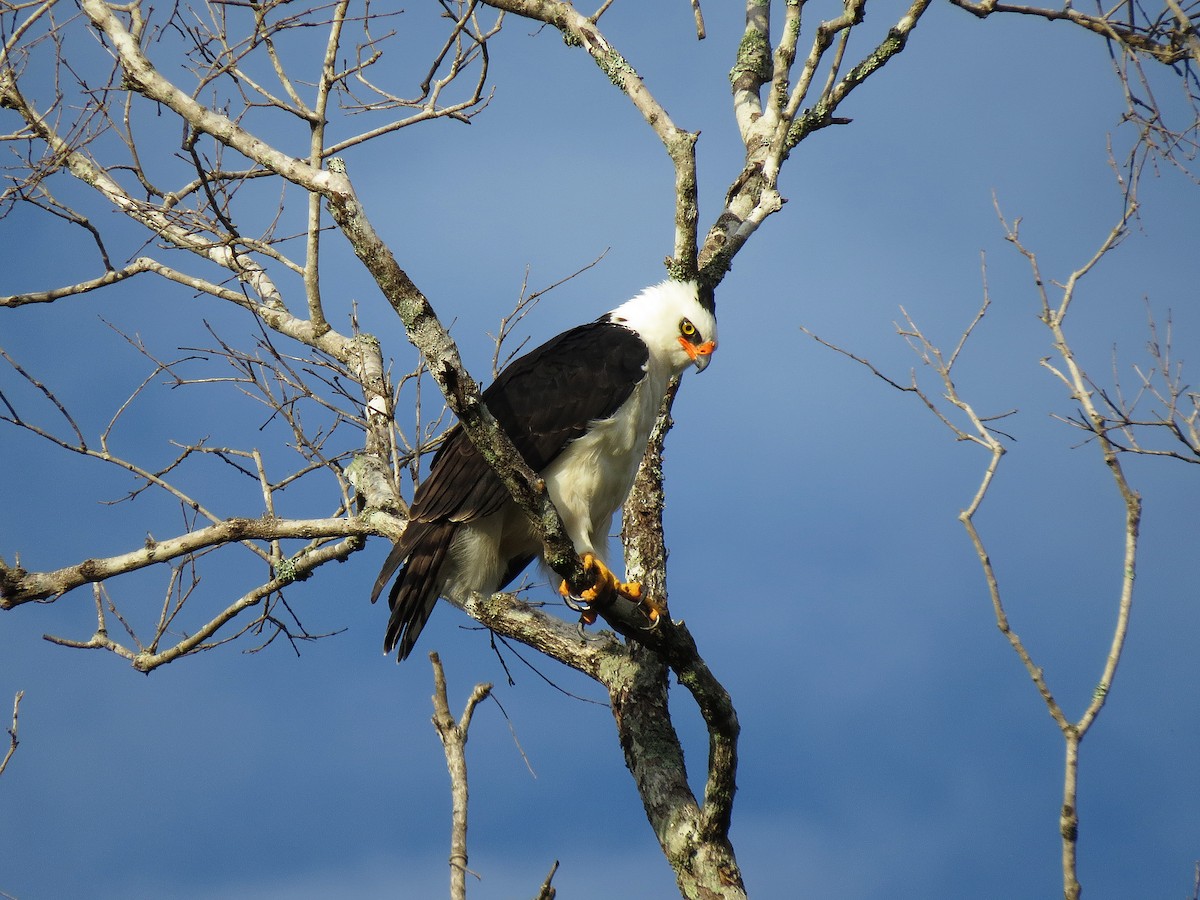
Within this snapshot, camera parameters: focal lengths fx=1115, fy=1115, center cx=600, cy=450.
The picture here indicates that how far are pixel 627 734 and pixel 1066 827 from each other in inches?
78.7

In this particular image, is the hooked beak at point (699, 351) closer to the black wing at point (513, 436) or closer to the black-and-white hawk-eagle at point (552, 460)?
A: the black-and-white hawk-eagle at point (552, 460)

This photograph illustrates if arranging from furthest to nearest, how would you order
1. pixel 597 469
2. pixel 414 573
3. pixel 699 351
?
pixel 699 351 < pixel 597 469 < pixel 414 573

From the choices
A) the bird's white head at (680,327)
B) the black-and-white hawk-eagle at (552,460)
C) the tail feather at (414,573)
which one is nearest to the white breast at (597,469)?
the black-and-white hawk-eagle at (552,460)

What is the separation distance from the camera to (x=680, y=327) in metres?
5.51

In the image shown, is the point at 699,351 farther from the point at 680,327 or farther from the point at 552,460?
the point at 552,460

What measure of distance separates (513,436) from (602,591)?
1.02m

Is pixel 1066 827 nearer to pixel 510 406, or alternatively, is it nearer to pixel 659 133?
pixel 510 406

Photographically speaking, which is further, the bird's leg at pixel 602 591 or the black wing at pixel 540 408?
the black wing at pixel 540 408

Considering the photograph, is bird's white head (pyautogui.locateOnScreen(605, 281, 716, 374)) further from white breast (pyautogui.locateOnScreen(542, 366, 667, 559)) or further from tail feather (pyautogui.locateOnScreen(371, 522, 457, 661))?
tail feather (pyautogui.locateOnScreen(371, 522, 457, 661))

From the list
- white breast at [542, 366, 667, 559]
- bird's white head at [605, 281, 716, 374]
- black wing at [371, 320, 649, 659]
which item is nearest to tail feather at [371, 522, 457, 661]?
black wing at [371, 320, 649, 659]

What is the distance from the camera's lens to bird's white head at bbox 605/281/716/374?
5.50 meters

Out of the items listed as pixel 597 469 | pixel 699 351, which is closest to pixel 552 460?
pixel 597 469

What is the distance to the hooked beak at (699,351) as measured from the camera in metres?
5.51

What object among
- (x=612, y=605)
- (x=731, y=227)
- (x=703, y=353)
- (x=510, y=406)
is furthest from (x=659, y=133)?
(x=612, y=605)
